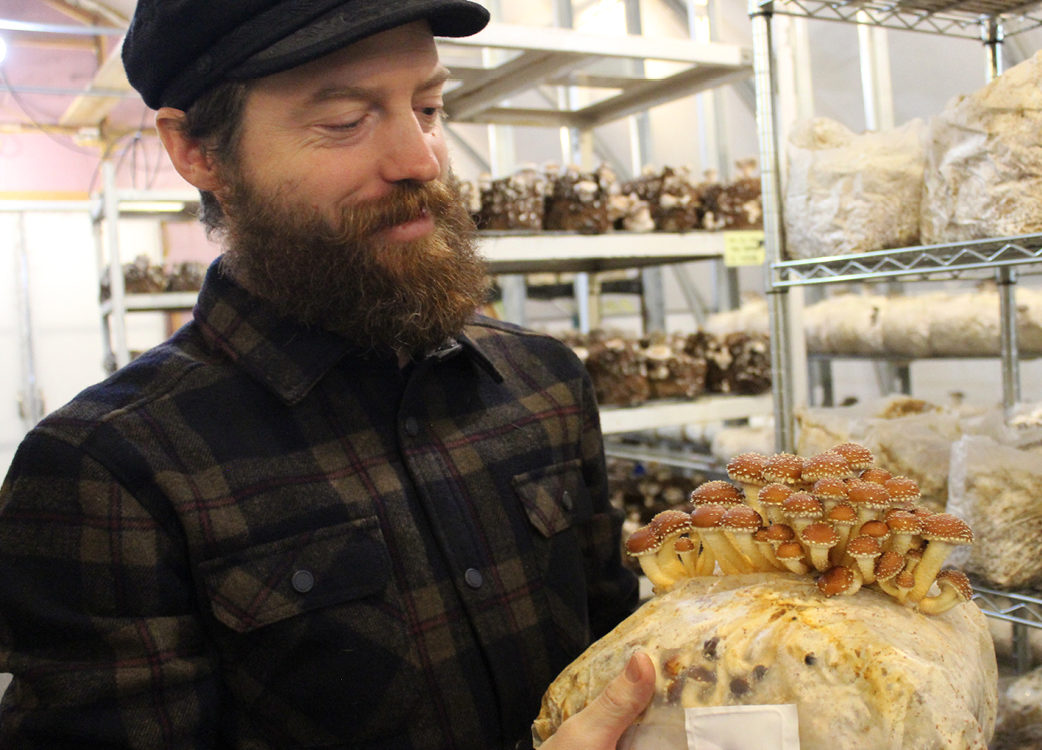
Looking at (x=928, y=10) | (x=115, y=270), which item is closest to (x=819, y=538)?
(x=928, y=10)

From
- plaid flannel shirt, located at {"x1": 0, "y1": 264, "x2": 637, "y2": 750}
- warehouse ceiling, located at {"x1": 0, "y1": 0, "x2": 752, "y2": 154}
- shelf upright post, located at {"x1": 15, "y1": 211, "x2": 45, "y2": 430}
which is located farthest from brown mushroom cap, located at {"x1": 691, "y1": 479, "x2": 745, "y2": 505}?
shelf upright post, located at {"x1": 15, "y1": 211, "x2": 45, "y2": 430}

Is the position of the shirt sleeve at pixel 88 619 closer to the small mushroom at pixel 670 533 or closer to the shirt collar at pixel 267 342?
the shirt collar at pixel 267 342

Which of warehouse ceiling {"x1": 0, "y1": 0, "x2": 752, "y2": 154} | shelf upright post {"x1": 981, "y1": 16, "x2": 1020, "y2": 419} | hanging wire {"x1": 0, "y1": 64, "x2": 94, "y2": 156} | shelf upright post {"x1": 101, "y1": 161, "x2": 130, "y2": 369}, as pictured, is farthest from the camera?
hanging wire {"x1": 0, "y1": 64, "x2": 94, "y2": 156}

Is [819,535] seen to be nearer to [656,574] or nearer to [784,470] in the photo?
[784,470]

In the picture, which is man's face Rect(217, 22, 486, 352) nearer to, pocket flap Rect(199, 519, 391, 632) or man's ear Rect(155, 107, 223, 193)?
man's ear Rect(155, 107, 223, 193)

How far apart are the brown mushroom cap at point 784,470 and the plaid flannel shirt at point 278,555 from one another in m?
0.41

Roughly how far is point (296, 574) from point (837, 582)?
26.6 inches

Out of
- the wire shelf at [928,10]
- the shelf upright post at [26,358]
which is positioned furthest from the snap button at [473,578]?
the shelf upright post at [26,358]

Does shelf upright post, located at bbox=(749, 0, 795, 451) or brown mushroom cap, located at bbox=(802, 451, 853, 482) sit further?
shelf upright post, located at bbox=(749, 0, 795, 451)

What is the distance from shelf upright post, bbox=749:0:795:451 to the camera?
198 cm

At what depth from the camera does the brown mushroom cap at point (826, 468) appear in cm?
111

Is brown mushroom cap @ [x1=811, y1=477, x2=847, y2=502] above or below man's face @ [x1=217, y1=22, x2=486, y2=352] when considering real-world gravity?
below

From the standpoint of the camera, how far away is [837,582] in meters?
1.08

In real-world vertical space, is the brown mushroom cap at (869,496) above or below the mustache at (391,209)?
below
